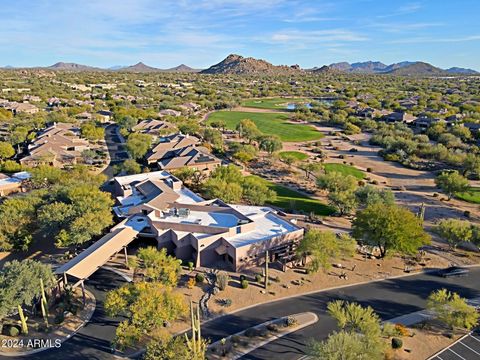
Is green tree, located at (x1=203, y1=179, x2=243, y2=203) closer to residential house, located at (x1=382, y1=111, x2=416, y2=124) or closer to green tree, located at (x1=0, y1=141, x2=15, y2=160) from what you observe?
green tree, located at (x1=0, y1=141, x2=15, y2=160)

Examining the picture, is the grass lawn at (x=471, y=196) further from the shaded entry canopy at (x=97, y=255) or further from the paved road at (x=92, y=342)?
the paved road at (x=92, y=342)

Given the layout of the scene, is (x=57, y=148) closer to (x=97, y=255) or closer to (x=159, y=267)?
(x=97, y=255)

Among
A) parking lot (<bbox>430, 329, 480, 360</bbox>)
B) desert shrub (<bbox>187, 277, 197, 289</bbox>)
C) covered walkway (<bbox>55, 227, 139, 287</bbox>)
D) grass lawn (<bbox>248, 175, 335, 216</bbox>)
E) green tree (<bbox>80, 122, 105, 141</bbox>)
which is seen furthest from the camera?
green tree (<bbox>80, 122, 105, 141</bbox>)

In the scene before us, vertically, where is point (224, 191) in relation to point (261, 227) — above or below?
above

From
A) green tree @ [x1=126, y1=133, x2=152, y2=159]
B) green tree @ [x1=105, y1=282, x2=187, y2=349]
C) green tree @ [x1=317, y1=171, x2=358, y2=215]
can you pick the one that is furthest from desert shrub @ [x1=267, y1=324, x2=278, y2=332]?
green tree @ [x1=126, y1=133, x2=152, y2=159]

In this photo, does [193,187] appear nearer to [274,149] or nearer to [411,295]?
[274,149]

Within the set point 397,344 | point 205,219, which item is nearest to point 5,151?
point 205,219

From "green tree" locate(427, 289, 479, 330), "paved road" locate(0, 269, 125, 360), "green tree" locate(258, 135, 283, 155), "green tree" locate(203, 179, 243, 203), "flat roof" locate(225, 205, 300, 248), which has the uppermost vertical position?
"green tree" locate(258, 135, 283, 155)
